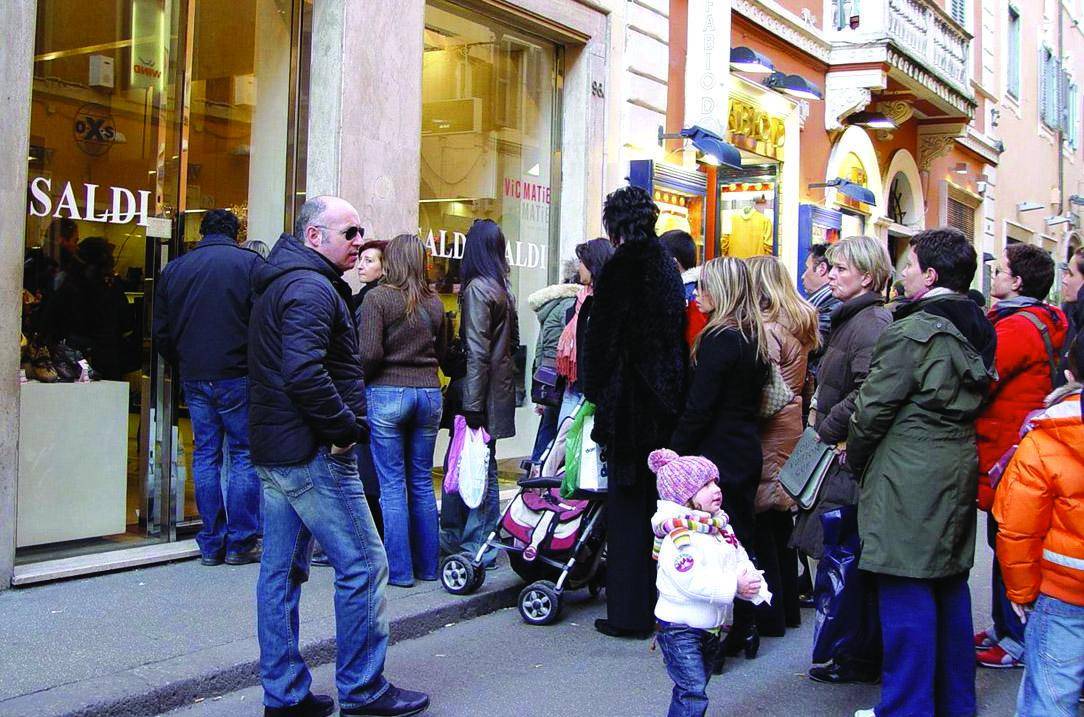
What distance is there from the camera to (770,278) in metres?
5.53

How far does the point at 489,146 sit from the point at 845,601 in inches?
236

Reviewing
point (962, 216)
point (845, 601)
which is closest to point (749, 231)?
point (845, 601)

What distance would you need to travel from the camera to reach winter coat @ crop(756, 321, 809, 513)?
562 centimetres

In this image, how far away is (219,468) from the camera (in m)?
6.71

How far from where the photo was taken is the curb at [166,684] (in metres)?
4.38

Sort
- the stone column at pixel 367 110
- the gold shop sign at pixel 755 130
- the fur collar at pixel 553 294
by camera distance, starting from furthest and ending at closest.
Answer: the gold shop sign at pixel 755 130 < the fur collar at pixel 553 294 < the stone column at pixel 367 110

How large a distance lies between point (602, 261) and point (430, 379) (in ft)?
3.86

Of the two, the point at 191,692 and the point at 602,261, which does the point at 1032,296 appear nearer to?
the point at 602,261

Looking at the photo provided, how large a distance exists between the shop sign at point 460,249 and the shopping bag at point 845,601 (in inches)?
151

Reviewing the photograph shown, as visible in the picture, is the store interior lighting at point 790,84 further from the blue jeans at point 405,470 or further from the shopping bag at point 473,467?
the blue jeans at point 405,470

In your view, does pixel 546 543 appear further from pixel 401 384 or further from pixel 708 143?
pixel 708 143

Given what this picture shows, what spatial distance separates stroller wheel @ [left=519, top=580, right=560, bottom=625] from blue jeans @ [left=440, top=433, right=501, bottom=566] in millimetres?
797

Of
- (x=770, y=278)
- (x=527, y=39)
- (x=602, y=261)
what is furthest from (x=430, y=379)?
(x=527, y=39)

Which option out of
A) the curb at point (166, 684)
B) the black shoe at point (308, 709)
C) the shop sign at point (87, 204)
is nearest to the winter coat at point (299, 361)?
the black shoe at point (308, 709)
